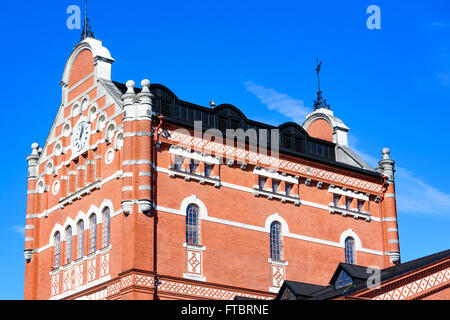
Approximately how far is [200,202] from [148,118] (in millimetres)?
5037

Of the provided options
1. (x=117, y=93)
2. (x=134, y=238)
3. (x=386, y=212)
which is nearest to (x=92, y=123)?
(x=117, y=93)

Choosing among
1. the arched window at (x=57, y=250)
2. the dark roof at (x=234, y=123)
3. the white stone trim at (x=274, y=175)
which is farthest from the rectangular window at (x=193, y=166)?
the arched window at (x=57, y=250)

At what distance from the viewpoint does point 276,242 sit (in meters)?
43.2

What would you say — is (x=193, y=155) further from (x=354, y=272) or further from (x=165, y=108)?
(x=354, y=272)

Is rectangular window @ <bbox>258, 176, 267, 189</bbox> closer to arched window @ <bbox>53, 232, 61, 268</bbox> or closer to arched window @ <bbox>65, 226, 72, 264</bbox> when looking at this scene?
arched window @ <bbox>65, 226, 72, 264</bbox>

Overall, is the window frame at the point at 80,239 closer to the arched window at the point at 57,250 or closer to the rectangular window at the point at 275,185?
the arched window at the point at 57,250

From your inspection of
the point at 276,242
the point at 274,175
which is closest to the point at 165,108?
the point at 274,175

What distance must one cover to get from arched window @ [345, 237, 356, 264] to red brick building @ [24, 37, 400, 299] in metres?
0.06

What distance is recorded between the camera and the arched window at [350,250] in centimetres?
4619

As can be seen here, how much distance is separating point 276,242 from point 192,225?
5.42m

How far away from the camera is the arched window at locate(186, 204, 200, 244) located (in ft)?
131

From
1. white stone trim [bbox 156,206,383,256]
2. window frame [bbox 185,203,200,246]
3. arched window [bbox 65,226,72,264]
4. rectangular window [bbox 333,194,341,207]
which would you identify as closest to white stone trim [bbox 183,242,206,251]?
window frame [bbox 185,203,200,246]

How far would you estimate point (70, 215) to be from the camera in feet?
141
